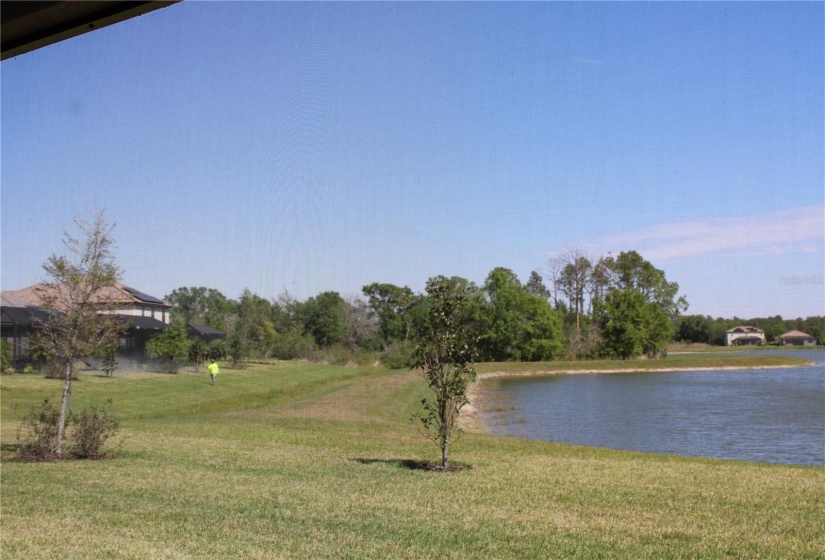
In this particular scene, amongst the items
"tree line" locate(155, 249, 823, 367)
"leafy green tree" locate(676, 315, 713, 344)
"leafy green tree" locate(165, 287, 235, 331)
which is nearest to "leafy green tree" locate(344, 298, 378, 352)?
"tree line" locate(155, 249, 823, 367)

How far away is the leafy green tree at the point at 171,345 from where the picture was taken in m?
39.0

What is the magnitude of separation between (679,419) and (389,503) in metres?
19.0

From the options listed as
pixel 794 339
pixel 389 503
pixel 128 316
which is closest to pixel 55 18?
pixel 389 503

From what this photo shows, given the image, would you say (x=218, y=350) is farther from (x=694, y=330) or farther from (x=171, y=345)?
(x=694, y=330)

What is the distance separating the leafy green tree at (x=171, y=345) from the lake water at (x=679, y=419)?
688 inches

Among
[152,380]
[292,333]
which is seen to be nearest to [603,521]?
[152,380]

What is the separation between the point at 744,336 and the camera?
123062mm

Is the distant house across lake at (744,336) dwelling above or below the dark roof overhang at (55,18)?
above

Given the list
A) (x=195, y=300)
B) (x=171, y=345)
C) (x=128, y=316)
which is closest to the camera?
(x=128, y=316)

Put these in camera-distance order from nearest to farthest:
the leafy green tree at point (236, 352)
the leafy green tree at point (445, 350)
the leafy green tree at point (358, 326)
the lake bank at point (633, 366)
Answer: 1. the leafy green tree at point (445, 350)
2. the leafy green tree at point (236, 352)
3. the lake bank at point (633, 366)
4. the leafy green tree at point (358, 326)

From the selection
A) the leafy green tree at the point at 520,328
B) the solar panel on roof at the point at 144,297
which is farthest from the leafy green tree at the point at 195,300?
the solar panel on roof at the point at 144,297

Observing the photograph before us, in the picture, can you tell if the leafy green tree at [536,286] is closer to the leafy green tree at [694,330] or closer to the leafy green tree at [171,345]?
the leafy green tree at [694,330]

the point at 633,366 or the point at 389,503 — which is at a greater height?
the point at 633,366

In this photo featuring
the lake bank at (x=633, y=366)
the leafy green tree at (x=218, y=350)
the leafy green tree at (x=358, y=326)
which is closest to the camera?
the leafy green tree at (x=218, y=350)
